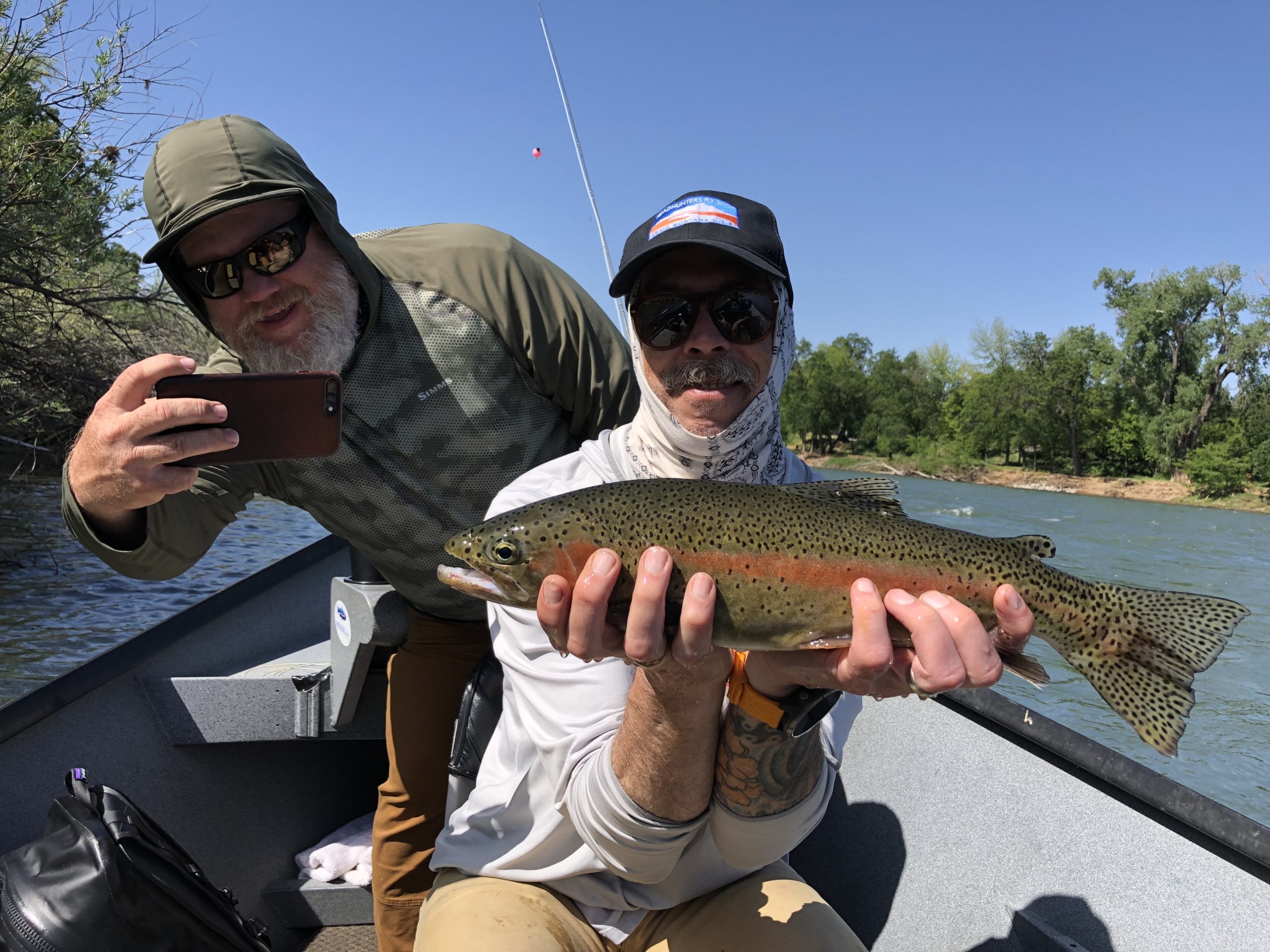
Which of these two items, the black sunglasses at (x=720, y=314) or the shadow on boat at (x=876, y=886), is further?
the shadow on boat at (x=876, y=886)

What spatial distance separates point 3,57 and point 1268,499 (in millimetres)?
48323

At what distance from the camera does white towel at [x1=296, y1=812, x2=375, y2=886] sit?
159 inches

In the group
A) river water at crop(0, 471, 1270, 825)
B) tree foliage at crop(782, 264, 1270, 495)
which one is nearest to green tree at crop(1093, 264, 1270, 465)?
tree foliage at crop(782, 264, 1270, 495)

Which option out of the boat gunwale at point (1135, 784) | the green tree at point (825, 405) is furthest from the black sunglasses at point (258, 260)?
the green tree at point (825, 405)

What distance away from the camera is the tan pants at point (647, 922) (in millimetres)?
2137

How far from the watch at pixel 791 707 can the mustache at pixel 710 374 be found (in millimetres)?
945

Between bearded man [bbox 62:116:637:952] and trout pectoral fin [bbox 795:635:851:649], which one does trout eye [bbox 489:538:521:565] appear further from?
bearded man [bbox 62:116:637:952]

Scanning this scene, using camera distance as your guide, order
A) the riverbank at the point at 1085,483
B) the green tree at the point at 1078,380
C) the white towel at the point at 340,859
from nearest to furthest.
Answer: the white towel at the point at 340,859 < the riverbank at the point at 1085,483 < the green tree at the point at 1078,380

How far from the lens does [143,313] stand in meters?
13.3

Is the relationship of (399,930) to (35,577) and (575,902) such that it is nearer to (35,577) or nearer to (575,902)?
(575,902)

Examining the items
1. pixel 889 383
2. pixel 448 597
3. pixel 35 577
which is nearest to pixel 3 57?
pixel 35 577

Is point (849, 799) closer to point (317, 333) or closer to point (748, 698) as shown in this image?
point (748, 698)

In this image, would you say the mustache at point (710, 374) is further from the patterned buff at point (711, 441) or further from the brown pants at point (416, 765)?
the brown pants at point (416, 765)

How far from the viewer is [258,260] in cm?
308
